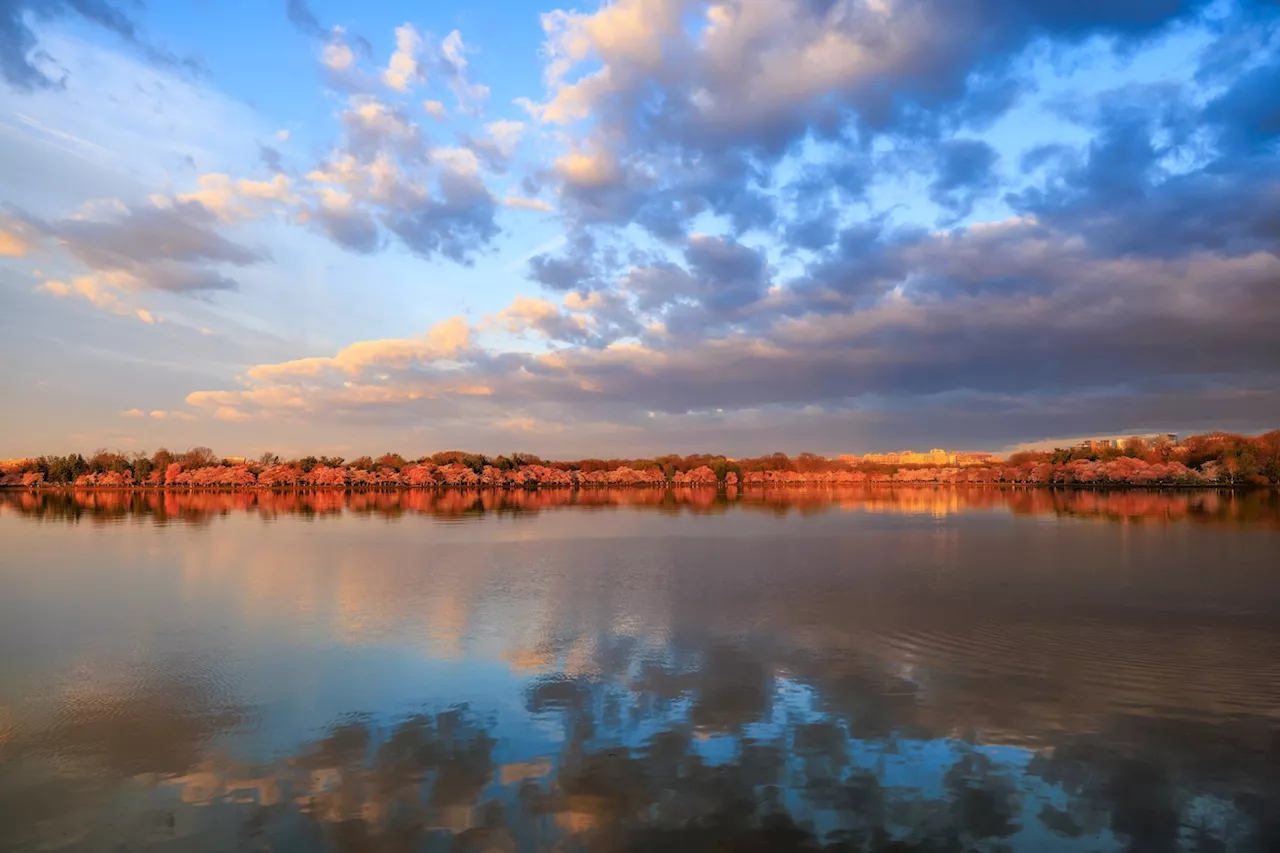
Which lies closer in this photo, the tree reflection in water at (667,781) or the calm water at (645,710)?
the tree reflection in water at (667,781)

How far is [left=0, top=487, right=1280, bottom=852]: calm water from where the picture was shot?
7730 mm

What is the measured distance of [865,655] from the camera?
1469cm

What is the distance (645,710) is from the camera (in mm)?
11328

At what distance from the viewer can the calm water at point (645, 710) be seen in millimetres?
7730

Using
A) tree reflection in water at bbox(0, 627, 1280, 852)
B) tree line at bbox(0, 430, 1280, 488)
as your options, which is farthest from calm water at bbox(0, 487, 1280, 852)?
tree line at bbox(0, 430, 1280, 488)

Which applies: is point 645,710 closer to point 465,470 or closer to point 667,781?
point 667,781

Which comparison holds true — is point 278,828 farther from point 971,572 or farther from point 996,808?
point 971,572

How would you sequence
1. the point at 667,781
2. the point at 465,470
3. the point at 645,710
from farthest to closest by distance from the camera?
the point at 465,470
the point at 645,710
the point at 667,781

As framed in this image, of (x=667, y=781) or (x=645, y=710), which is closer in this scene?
(x=667, y=781)

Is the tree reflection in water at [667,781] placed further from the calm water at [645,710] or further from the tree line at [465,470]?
the tree line at [465,470]

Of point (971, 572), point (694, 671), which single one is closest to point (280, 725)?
point (694, 671)

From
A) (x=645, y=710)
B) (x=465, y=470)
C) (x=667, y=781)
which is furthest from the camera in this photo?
(x=465, y=470)

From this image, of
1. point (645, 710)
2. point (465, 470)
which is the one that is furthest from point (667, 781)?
point (465, 470)

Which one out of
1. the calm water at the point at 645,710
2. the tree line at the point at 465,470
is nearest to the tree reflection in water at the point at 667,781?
the calm water at the point at 645,710
